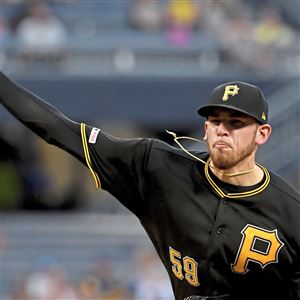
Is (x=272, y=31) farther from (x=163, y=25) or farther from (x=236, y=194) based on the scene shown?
(x=236, y=194)

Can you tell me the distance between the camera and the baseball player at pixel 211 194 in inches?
165

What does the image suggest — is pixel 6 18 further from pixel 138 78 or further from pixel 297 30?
pixel 297 30

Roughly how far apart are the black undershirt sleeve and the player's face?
0.61 metres

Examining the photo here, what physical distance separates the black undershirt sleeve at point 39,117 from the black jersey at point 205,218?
0.25 feet

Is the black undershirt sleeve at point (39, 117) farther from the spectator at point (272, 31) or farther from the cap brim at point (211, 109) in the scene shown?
the spectator at point (272, 31)

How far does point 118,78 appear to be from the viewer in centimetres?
1393

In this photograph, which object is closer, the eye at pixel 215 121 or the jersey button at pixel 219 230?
the eye at pixel 215 121

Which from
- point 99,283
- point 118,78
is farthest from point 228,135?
point 118,78

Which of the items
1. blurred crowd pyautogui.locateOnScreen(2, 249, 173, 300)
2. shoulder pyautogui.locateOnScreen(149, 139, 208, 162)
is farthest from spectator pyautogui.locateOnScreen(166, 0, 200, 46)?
shoulder pyautogui.locateOnScreen(149, 139, 208, 162)

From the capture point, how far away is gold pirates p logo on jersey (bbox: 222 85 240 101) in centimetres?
416

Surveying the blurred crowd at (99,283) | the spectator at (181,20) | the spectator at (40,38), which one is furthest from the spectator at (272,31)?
the blurred crowd at (99,283)

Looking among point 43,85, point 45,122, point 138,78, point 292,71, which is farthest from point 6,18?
point 45,122

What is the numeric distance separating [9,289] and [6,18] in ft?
14.3

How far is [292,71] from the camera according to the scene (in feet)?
45.1
